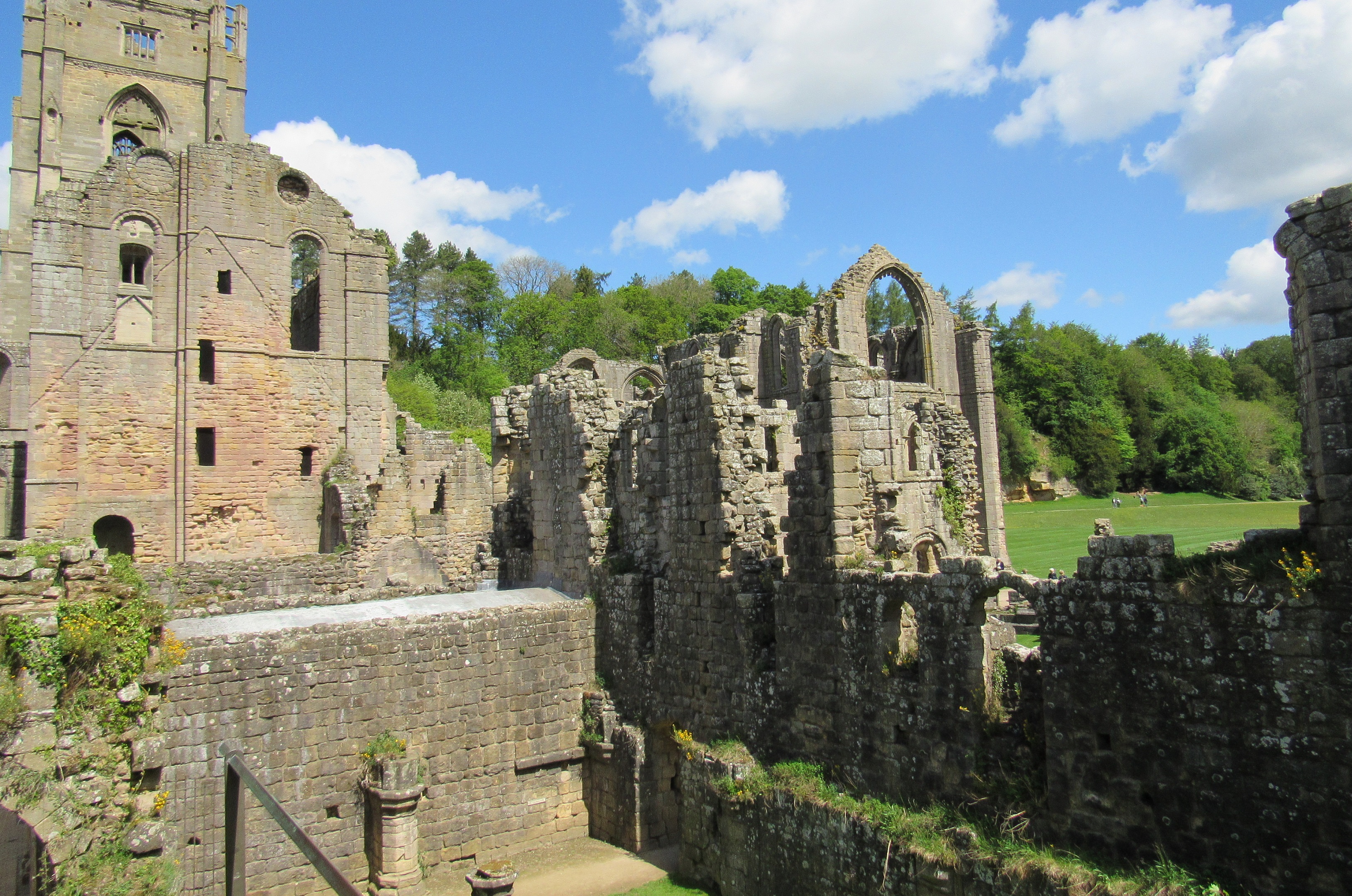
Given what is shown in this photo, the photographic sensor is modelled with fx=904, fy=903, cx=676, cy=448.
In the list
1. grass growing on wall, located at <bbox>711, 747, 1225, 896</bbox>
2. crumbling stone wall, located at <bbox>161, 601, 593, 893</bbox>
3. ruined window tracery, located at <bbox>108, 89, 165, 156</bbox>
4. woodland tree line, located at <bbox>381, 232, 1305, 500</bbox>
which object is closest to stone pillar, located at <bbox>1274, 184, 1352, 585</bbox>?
grass growing on wall, located at <bbox>711, 747, 1225, 896</bbox>

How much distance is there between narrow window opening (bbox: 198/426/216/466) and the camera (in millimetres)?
21922

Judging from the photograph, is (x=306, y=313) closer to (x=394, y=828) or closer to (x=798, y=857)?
(x=394, y=828)

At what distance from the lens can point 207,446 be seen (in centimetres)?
2211

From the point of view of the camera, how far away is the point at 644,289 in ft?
178

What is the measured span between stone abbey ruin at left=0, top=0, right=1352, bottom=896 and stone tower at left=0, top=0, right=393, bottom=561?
0.30 ft

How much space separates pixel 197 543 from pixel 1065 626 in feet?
68.2

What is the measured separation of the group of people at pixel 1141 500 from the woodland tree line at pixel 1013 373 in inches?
132

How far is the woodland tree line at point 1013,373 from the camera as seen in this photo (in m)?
43.2

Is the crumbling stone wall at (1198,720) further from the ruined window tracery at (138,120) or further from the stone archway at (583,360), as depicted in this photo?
the ruined window tracery at (138,120)

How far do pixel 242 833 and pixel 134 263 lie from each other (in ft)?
73.6

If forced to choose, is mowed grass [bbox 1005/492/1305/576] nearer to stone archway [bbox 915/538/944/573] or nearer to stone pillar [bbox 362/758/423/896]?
stone archway [bbox 915/538/944/573]

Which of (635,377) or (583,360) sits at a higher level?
(583,360)

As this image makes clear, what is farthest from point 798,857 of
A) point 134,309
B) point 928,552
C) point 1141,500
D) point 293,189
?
point 1141,500

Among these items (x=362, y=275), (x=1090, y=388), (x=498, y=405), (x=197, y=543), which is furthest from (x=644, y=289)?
(x=498, y=405)
